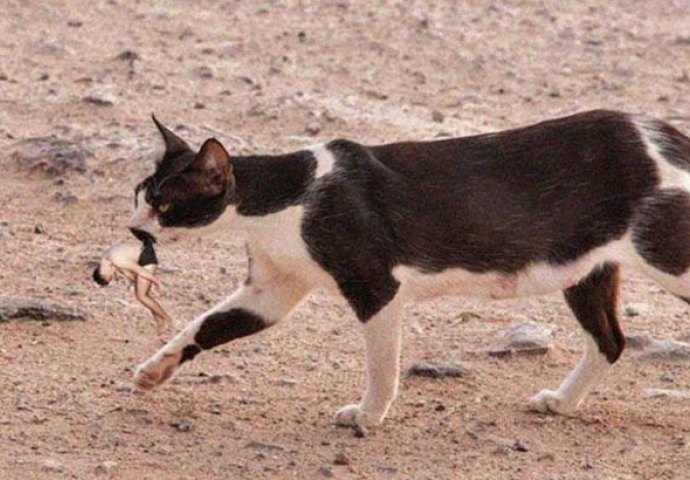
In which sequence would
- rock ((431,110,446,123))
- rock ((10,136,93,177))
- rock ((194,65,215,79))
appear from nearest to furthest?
rock ((10,136,93,177)), rock ((431,110,446,123)), rock ((194,65,215,79))

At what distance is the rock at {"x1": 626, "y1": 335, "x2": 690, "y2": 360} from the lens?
324 inches

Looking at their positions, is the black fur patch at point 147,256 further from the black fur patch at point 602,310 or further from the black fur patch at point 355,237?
the black fur patch at point 602,310

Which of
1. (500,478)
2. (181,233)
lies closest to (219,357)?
(181,233)

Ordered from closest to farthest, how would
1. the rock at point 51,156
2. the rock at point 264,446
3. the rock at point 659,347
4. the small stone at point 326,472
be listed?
1. the small stone at point 326,472
2. the rock at point 264,446
3. the rock at point 659,347
4. the rock at point 51,156

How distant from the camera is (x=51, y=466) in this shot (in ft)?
21.5

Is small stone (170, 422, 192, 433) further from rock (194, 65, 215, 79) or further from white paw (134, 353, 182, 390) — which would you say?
rock (194, 65, 215, 79)

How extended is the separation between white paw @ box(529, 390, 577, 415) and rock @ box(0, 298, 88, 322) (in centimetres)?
189

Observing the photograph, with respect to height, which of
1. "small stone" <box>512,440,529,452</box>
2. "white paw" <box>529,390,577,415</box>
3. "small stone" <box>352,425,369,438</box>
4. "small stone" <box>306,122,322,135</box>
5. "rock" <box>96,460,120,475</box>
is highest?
"rock" <box>96,460,120,475</box>

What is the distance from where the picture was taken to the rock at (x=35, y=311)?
812cm

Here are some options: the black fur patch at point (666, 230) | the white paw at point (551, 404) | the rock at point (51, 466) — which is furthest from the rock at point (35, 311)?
the black fur patch at point (666, 230)

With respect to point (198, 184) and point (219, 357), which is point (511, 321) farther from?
point (198, 184)

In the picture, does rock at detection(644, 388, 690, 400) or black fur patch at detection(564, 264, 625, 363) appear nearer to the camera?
black fur patch at detection(564, 264, 625, 363)

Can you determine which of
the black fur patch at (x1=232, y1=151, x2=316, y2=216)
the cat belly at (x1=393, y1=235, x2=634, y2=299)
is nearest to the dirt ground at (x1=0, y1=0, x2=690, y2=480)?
the cat belly at (x1=393, y1=235, x2=634, y2=299)

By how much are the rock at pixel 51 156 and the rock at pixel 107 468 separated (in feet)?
12.0
